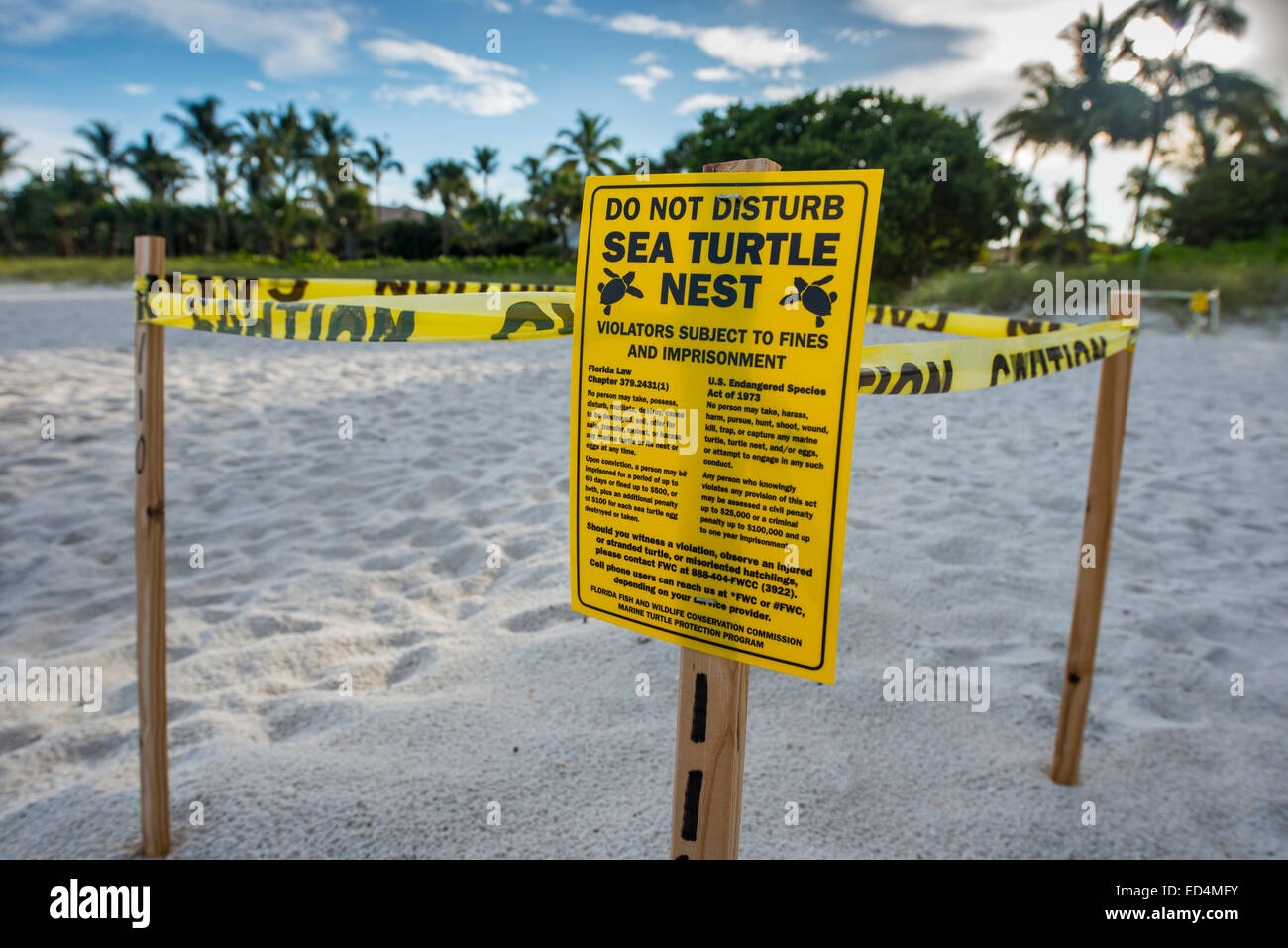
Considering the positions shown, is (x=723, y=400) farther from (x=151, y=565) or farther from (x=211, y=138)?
(x=211, y=138)

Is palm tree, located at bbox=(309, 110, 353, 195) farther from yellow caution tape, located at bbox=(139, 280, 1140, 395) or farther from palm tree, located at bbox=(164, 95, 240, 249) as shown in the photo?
yellow caution tape, located at bbox=(139, 280, 1140, 395)

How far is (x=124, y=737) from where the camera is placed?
2.05 m

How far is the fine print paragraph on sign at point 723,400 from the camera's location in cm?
95

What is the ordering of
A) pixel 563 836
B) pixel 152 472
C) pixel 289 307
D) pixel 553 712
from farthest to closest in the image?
pixel 553 712 < pixel 563 836 < pixel 152 472 < pixel 289 307

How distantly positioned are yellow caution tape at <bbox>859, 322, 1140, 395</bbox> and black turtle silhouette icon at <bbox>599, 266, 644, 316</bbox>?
0.36 m

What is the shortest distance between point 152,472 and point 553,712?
126cm

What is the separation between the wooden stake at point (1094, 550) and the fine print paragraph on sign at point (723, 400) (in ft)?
3.98

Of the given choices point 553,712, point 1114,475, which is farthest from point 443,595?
point 1114,475

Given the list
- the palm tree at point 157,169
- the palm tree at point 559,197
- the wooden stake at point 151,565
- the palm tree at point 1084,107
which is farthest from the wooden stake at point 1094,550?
the palm tree at point 157,169

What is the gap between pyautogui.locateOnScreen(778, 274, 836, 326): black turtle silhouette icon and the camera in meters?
0.94

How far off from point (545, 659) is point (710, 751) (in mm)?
1478

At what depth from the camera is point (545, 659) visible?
247 cm

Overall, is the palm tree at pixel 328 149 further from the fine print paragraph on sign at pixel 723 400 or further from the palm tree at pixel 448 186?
the fine print paragraph on sign at pixel 723 400
